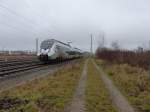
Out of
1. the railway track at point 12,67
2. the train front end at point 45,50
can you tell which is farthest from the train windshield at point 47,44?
the railway track at point 12,67

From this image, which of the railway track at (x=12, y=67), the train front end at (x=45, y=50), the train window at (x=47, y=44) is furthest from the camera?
the train window at (x=47, y=44)

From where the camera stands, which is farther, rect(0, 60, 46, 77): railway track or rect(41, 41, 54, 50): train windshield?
rect(41, 41, 54, 50): train windshield

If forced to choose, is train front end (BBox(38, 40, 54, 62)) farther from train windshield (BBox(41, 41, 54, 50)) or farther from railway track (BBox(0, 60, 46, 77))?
railway track (BBox(0, 60, 46, 77))

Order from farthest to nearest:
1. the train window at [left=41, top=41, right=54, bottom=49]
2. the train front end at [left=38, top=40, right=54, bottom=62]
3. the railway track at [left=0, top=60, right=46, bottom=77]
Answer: the train window at [left=41, top=41, right=54, bottom=49]
the train front end at [left=38, top=40, right=54, bottom=62]
the railway track at [left=0, top=60, right=46, bottom=77]

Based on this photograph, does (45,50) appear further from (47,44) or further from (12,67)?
(12,67)

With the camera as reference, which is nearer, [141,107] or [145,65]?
[141,107]

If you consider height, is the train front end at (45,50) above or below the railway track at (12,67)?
above

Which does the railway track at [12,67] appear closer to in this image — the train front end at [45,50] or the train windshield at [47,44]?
the train front end at [45,50]

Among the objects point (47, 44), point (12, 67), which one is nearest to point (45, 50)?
point (47, 44)

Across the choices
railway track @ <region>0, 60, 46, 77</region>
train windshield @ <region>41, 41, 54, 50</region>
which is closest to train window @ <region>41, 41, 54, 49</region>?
train windshield @ <region>41, 41, 54, 50</region>

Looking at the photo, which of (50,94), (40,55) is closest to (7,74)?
(50,94)

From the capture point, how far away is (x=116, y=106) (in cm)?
948

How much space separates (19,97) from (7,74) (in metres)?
11.9

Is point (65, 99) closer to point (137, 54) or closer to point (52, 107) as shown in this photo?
point (52, 107)
